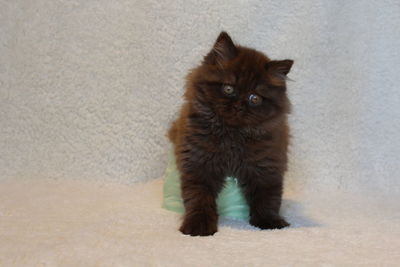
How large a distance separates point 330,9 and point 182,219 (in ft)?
4.34

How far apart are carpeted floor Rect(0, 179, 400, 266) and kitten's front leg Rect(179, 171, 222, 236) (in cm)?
4

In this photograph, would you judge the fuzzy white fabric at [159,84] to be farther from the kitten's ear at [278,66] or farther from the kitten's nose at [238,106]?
the kitten's nose at [238,106]

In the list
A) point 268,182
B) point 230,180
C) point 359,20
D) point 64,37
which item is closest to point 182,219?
point 230,180

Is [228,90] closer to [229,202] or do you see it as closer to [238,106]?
[238,106]

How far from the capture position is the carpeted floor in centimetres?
134

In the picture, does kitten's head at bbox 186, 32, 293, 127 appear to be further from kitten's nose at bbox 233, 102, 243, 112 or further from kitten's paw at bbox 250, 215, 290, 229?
kitten's paw at bbox 250, 215, 290, 229

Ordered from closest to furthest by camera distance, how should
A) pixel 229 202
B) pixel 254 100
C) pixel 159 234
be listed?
1. pixel 159 234
2. pixel 254 100
3. pixel 229 202

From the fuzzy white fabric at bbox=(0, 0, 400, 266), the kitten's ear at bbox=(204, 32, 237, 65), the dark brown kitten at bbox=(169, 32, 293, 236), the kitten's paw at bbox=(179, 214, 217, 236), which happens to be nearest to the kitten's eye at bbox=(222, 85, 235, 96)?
the dark brown kitten at bbox=(169, 32, 293, 236)

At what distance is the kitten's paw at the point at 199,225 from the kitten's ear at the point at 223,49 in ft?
1.86

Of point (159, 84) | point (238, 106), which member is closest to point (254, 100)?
point (238, 106)

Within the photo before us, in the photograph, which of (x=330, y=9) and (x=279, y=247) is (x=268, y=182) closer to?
(x=279, y=247)

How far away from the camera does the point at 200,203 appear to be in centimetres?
169

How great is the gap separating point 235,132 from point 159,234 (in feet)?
1.49

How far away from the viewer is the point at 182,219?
1.75 metres
